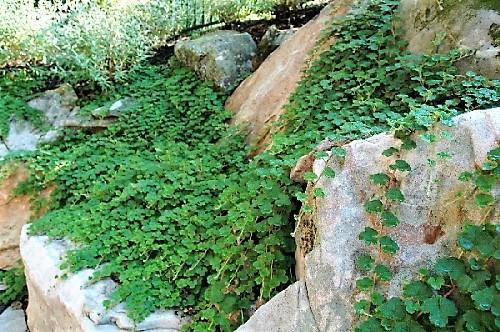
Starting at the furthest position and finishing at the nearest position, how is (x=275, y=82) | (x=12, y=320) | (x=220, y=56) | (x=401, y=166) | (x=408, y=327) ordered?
(x=220, y=56), (x=275, y=82), (x=12, y=320), (x=401, y=166), (x=408, y=327)

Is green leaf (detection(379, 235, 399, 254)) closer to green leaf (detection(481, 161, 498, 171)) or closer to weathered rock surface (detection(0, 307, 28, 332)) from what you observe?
green leaf (detection(481, 161, 498, 171))

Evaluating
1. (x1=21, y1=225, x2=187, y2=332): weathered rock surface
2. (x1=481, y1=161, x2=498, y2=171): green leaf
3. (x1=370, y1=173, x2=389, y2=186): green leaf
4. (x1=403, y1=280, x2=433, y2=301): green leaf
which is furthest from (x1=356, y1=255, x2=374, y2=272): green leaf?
(x1=21, y1=225, x2=187, y2=332): weathered rock surface

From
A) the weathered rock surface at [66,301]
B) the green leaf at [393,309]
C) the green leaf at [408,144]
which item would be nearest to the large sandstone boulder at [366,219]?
the green leaf at [408,144]

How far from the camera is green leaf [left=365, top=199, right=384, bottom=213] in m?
2.05

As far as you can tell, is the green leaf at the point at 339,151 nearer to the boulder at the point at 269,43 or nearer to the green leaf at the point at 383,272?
the green leaf at the point at 383,272

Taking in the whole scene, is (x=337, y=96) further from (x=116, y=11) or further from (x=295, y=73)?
(x=116, y=11)

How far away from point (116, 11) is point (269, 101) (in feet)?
8.62

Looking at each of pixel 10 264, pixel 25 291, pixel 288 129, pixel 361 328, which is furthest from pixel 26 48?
pixel 361 328

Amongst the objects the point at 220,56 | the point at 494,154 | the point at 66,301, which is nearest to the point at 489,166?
the point at 494,154

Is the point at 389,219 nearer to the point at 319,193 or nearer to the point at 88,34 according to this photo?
the point at 319,193

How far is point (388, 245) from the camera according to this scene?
194 cm

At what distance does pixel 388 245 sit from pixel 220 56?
3.70 m

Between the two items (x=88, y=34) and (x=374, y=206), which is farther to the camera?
(x=88, y=34)

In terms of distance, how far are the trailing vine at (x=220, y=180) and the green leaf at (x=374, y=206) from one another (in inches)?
0.4
